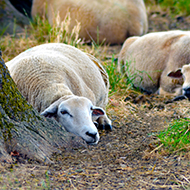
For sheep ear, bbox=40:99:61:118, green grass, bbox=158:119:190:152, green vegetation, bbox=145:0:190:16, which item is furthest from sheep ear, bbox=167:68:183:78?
green vegetation, bbox=145:0:190:16

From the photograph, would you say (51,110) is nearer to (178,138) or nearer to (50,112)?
(50,112)

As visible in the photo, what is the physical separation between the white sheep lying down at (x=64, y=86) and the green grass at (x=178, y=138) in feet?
2.11

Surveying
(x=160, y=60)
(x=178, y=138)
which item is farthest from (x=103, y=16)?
(x=178, y=138)

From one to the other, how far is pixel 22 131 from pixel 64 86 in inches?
38.5

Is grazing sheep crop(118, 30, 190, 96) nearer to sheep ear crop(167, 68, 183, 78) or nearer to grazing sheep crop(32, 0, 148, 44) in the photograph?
sheep ear crop(167, 68, 183, 78)

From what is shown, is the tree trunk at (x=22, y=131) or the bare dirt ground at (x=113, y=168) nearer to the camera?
the bare dirt ground at (x=113, y=168)

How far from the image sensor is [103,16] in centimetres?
788

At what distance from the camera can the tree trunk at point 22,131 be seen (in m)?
2.26

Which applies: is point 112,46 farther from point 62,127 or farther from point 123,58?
point 62,127

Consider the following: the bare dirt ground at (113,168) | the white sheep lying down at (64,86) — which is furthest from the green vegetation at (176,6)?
the bare dirt ground at (113,168)

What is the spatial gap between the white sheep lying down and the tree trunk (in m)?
0.24

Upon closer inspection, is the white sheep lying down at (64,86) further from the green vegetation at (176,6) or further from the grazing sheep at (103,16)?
the green vegetation at (176,6)

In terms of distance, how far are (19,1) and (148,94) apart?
16.7 feet

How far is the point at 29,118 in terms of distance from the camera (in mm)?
2533
